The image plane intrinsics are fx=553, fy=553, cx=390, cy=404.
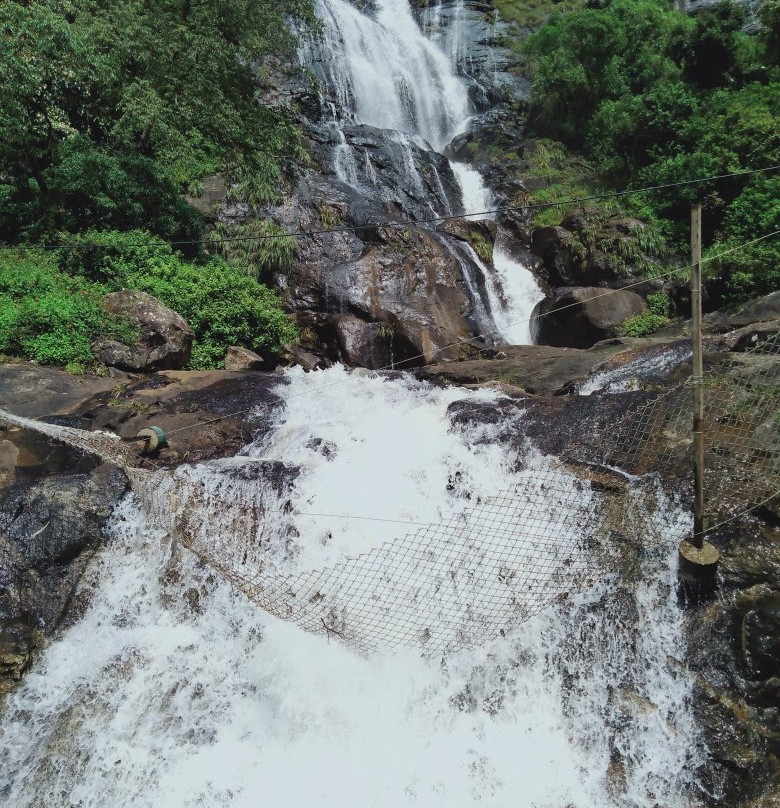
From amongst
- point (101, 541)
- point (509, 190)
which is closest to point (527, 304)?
point (509, 190)

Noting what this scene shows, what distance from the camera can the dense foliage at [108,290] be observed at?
26.1 feet

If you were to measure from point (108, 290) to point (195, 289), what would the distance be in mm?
1436

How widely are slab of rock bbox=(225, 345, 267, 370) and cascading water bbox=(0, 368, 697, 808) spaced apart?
4.49 m

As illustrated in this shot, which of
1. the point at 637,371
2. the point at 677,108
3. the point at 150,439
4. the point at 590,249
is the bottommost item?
the point at 637,371

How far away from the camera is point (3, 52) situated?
8.18 m

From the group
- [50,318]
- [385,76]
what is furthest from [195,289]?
[385,76]

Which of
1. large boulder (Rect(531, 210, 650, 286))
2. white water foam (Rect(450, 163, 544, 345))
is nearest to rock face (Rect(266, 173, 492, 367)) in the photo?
white water foam (Rect(450, 163, 544, 345))

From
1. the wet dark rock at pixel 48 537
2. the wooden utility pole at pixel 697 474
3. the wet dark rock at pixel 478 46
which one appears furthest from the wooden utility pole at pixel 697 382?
the wet dark rock at pixel 478 46

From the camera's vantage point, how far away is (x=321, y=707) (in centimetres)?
436

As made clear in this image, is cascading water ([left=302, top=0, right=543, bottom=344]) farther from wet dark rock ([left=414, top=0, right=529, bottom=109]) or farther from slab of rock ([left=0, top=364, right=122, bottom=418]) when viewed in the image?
slab of rock ([left=0, top=364, right=122, bottom=418])

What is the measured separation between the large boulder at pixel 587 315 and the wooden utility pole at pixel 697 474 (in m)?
6.52

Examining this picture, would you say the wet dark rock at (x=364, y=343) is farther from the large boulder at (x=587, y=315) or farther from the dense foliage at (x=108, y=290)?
the large boulder at (x=587, y=315)

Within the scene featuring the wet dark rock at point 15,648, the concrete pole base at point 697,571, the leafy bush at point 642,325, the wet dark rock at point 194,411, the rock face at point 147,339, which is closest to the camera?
the concrete pole base at point 697,571

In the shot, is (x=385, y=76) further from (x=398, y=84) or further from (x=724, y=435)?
(x=724, y=435)
